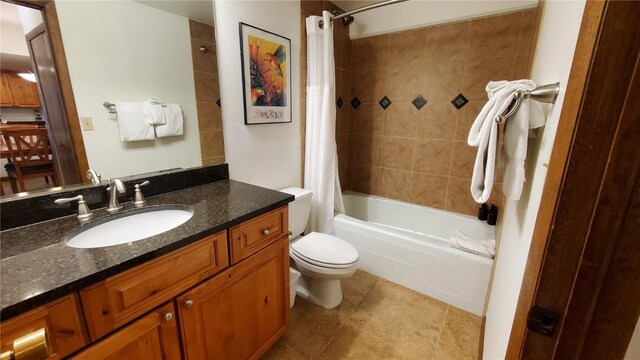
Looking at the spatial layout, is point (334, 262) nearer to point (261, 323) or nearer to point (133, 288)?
point (261, 323)

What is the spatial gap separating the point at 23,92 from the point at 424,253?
2.21 metres

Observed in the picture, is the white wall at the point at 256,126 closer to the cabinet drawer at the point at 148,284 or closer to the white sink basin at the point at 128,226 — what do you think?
the white sink basin at the point at 128,226

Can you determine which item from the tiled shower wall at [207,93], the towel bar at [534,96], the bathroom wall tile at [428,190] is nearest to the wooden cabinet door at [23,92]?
the tiled shower wall at [207,93]

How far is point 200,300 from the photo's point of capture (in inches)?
39.6

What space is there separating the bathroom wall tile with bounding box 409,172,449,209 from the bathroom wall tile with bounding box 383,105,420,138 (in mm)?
411

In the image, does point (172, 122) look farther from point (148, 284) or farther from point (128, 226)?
point (148, 284)

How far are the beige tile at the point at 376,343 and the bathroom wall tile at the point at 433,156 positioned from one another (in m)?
1.37

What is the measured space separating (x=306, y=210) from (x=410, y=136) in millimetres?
1226

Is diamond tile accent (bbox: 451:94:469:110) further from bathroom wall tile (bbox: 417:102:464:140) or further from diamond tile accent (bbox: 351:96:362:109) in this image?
diamond tile accent (bbox: 351:96:362:109)

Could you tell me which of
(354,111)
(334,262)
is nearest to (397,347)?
(334,262)

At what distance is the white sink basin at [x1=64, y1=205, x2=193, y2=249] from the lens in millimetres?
987

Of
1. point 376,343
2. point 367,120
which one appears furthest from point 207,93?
point 376,343

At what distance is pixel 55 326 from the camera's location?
2.21 feet

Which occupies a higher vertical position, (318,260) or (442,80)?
(442,80)
